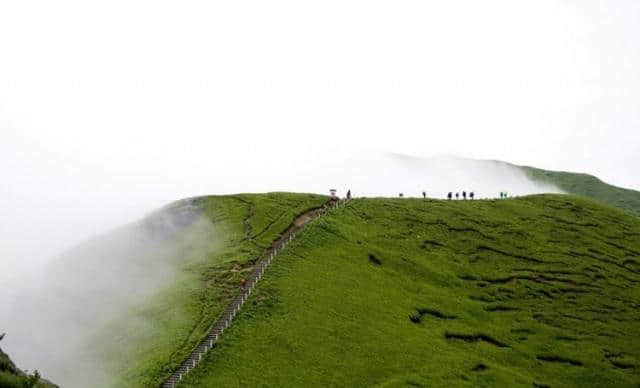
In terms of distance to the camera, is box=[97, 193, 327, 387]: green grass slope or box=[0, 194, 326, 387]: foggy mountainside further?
box=[0, 194, 326, 387]: foggy mountainside

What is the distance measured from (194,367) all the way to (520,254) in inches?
2622

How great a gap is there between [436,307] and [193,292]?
32.9 meters

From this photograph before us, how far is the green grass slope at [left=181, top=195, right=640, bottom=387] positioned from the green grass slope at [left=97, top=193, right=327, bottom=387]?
173 inches

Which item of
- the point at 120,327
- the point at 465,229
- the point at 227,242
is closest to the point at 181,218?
the point at 227,242

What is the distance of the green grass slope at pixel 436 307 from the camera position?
2436 inches

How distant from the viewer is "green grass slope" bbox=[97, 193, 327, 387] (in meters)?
61.2

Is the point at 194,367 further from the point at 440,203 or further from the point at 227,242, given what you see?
the point at 440,203

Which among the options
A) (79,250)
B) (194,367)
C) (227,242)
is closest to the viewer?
(194,367)

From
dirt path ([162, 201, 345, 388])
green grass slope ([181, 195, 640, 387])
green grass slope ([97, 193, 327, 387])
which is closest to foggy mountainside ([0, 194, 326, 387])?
green grass slope ([97, 193, 327, 387])

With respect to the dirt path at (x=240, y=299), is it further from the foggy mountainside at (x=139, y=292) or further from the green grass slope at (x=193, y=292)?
the foggy mountainside at (x=139, y=292)

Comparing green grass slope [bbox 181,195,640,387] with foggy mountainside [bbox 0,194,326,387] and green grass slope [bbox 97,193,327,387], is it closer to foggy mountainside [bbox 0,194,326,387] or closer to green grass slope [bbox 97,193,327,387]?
green grass slope [bbox 97,193,327,387]

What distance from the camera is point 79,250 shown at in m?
99.1

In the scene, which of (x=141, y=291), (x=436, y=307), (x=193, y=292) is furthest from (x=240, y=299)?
(x=436, y=307)

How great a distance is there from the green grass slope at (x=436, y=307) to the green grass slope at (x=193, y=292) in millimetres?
4388
